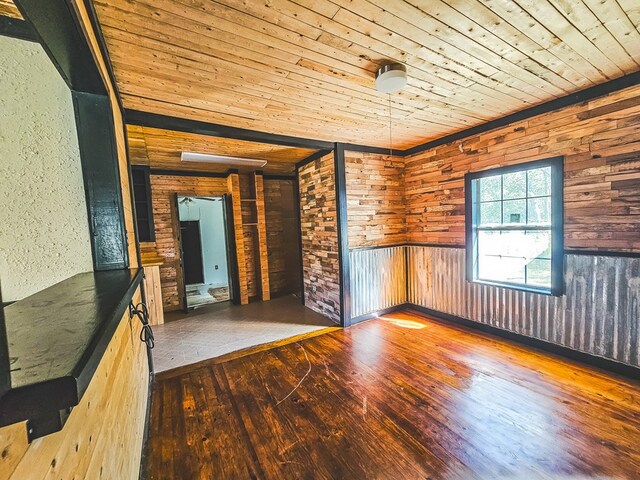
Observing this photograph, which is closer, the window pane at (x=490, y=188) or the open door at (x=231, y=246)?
the window pane at (x=490, y=188)

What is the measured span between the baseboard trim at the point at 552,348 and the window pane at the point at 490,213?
1330mm

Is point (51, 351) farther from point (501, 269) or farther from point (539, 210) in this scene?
point (501, 269)

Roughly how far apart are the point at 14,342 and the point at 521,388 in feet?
10.4

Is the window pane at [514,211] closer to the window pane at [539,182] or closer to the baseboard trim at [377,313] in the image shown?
the window pane at [539,182]

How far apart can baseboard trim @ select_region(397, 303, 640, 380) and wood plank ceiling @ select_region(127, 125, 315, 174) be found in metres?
3.29

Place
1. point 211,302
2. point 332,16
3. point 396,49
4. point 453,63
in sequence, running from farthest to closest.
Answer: point 211,302
point 453,63
point 396,49
point 332,16

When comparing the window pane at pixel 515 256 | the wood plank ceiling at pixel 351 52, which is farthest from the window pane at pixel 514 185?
the wood plank ceiling at pixel 351 52

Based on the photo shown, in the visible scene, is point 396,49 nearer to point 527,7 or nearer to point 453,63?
point 453,63

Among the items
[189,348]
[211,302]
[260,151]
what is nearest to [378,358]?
[189,348]

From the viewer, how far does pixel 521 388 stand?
2.36 m

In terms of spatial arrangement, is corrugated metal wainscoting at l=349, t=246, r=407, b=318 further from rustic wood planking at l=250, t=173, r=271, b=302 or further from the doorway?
the doorway

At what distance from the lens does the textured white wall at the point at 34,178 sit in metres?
1.04

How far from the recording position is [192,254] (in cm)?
741

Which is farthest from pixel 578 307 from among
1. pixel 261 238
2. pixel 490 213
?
pixel 261 238
